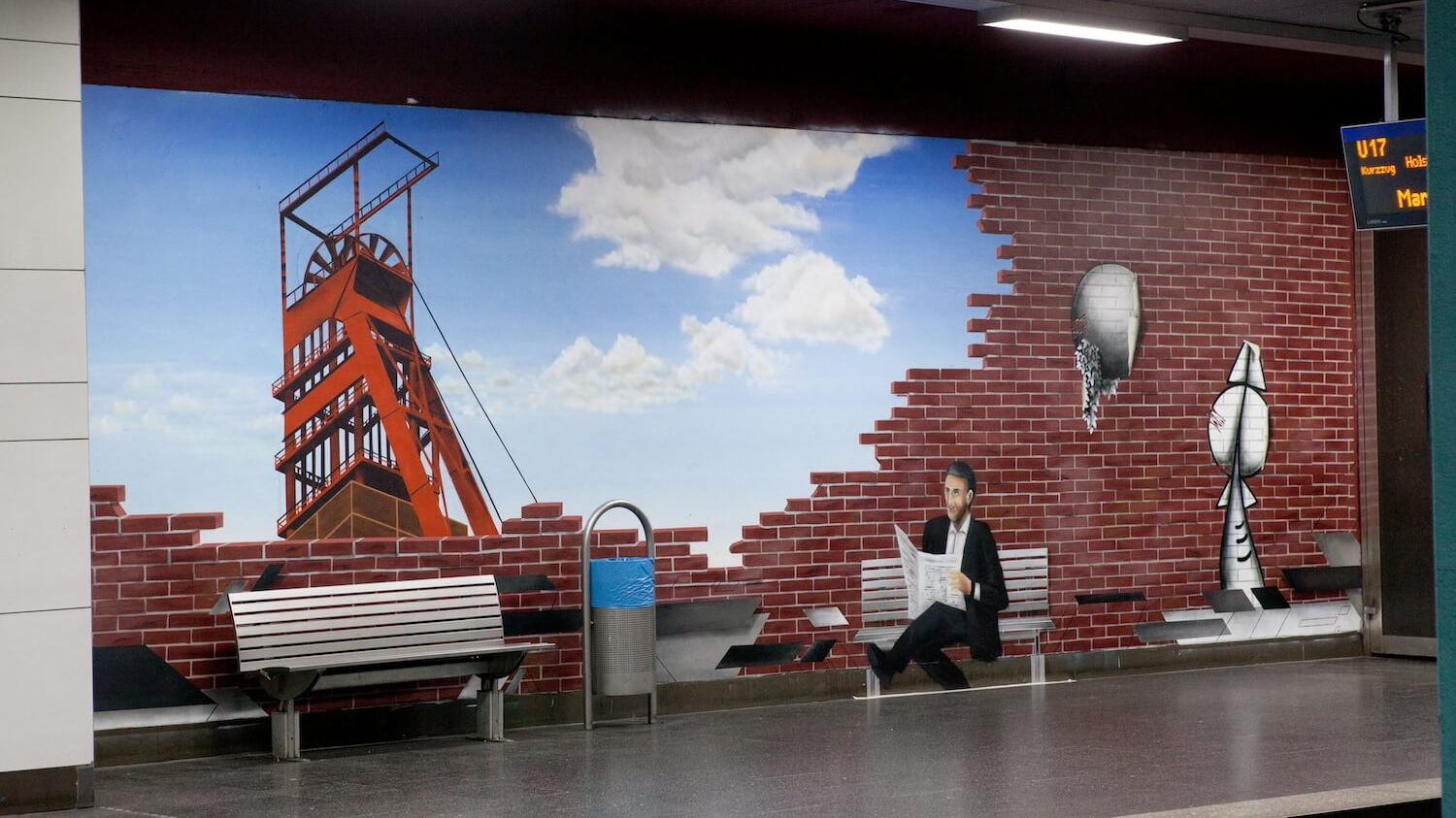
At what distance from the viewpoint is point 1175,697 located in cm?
956

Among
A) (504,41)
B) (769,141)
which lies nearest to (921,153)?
(769,141)

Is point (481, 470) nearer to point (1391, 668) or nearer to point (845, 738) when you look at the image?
point (845, 738)

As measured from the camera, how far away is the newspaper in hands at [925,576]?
9984mm

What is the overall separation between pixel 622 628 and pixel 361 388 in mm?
1811

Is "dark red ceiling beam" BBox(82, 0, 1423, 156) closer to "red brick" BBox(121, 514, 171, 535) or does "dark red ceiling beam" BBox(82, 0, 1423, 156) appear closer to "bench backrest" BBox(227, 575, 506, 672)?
"red brick" BBox(121, 514, 171, 535)

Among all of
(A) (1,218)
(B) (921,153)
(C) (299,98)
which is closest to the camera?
(A) (1,218)

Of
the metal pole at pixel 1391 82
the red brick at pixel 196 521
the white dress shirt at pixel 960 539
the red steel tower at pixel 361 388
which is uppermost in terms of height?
the metal pole at pixel 1391 82

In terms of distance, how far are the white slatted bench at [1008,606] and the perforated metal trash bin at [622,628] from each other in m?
1.67

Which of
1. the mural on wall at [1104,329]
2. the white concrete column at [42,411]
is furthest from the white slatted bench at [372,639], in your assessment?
the mural on wall at [1104,329]

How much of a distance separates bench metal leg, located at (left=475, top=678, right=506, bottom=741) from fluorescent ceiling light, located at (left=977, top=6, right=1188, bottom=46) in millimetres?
4311

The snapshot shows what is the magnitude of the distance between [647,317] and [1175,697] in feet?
12.2

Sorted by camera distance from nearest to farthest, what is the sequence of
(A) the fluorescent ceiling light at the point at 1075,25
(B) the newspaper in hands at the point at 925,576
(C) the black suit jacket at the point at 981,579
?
(A) the fluorescent ceiling light at the point at 1075,25 < (B) the newspaper in hands at the point at 925,576 < (C) the black suit jacket at the point at 981,579

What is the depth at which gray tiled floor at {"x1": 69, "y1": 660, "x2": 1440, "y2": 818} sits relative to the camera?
20.9 feet

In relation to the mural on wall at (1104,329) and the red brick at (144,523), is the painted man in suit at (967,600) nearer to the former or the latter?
the mural on wall at (1104,329)
